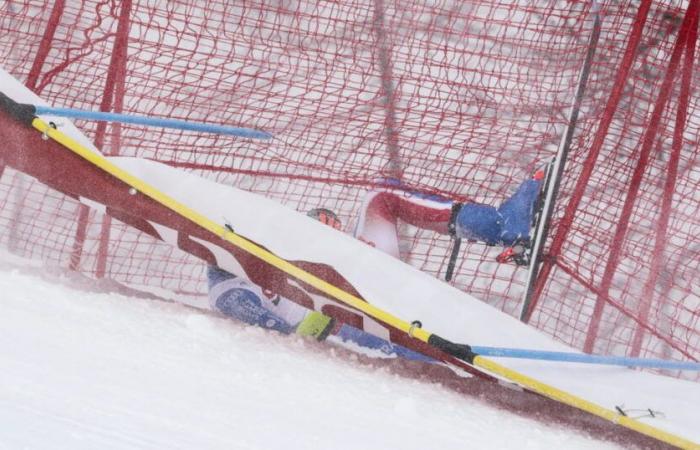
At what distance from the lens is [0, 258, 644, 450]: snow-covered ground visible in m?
1.74

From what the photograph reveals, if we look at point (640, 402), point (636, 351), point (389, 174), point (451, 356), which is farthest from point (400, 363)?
point (636, 351)

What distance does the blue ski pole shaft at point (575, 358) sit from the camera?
2.55 m

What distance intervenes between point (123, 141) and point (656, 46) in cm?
269

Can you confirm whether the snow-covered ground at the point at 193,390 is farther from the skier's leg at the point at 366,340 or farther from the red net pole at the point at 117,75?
the red net pole at the point at 117,75

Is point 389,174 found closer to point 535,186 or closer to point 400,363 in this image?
point 535,186

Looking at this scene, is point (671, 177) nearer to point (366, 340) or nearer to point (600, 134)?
point (600, 134)

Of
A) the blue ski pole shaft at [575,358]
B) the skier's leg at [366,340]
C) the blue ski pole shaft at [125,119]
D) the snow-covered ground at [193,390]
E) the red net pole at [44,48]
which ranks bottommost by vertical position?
the snow-covered ground at [193,390]

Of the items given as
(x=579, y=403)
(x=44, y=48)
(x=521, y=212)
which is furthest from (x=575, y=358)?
(x=44, y=48)

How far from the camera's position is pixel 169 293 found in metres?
3.75

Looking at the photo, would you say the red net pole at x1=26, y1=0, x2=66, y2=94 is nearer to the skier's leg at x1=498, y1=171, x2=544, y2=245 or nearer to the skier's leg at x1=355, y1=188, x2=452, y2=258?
the skier's leg at x1=355, y1=188, x2=452, y2=258

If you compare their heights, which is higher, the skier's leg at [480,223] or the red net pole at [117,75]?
the red net pole at [117,75]

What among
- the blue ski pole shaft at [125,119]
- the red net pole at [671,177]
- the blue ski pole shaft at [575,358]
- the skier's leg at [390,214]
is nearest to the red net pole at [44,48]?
the blue ski pole shaft at [125,119]

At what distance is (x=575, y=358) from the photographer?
2613 mm

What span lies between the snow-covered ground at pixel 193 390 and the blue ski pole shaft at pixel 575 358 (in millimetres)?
184
